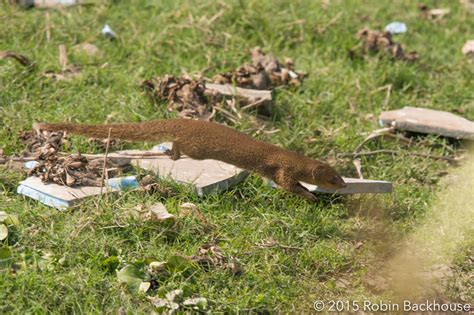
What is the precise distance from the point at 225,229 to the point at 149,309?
801 mm

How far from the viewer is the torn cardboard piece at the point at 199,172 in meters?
4.44

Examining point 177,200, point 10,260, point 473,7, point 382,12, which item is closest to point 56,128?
point 177,200

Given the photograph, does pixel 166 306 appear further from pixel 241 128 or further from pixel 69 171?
pixel 241 128

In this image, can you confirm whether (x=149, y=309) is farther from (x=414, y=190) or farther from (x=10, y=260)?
(x=414, y=190)

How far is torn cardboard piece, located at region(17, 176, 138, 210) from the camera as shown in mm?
4102

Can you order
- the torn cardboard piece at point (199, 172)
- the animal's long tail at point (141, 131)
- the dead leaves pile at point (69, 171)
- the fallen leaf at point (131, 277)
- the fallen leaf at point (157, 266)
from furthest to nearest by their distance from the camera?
the animal's long tail at point (141, 131) → the torn cardboard piece at point (199, 172) → the dead leaves pile at point (69, 171) → the fallen leaf at point (157, 266) → the fallen leaf at point (131, 277)

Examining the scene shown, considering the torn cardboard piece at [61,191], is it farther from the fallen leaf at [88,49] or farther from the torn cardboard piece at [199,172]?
the fallen leaf at [88,49]

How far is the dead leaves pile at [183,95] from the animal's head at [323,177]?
0.88 meters

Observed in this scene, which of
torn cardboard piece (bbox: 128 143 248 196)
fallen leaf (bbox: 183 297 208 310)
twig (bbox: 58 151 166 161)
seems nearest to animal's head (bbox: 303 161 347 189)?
torn cardboard piece (bbox: 128 143 248 196)

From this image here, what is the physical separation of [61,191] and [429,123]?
2.53 metres

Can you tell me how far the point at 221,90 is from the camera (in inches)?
214

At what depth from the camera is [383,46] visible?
6434 mm

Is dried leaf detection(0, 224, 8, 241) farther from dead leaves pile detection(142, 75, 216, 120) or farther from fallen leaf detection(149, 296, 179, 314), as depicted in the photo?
dead leaves pile detection(142, 75, 216, 120)

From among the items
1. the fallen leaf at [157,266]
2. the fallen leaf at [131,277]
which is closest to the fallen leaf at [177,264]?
the fallen leaf at [157,266]
